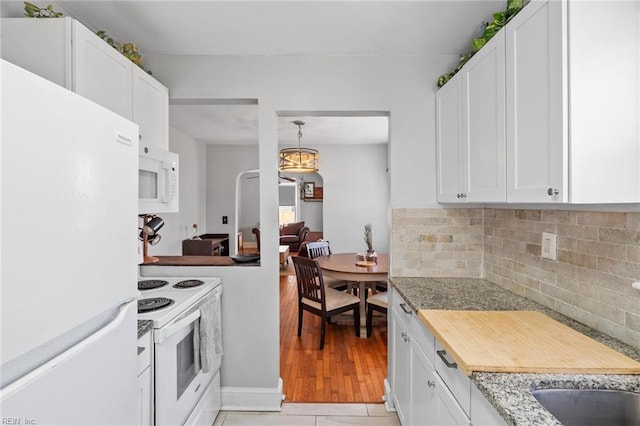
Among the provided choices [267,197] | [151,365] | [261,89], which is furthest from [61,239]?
[261,89]

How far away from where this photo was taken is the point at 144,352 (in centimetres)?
132

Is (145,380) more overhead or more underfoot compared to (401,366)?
more overhead

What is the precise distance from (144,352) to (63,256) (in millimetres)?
762

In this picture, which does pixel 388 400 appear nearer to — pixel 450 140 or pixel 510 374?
pixel 510 374

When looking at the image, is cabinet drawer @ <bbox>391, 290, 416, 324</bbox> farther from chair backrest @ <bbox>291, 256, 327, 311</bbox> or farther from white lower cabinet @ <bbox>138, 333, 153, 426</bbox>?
white lower cabinet @ <bbox>138, 333, 153, 426</bbox>

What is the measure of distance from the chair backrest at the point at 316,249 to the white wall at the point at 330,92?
200 cm

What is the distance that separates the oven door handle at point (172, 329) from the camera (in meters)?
1.39

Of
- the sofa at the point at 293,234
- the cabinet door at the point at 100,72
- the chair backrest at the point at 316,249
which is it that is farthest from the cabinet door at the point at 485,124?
the sofa at the point at 293,234

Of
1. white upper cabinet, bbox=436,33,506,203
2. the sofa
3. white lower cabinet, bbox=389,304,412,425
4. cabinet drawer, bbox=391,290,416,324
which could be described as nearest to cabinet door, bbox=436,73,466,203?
white upper cabinet, bbox=436,33,506,203

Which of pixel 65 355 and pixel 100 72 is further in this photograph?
pixel 100 72

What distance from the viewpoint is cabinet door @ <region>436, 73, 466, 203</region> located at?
1.83 m

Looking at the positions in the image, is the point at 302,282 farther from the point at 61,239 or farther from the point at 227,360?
the point at 61,239

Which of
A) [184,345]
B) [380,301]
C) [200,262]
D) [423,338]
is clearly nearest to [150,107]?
[200,262]

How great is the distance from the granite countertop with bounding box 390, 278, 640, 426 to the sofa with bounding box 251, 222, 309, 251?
5023 mm
